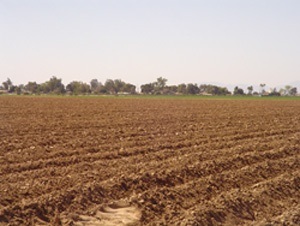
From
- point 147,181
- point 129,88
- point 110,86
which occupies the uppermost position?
point 110,86

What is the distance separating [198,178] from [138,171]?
4.02 ft

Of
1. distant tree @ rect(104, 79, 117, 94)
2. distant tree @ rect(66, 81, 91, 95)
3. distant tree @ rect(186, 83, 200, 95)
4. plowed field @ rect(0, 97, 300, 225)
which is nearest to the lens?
plowed field @ rect(0, 97, 300, 225)

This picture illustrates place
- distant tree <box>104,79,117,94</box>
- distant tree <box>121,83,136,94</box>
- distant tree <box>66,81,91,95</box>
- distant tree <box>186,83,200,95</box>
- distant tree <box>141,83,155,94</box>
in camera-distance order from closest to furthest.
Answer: distant tree <box>66,81,91,95</box>
distant tree <box>141,83,155,94</box>
distant tree <box>121,83,136,94</box>
distant tree <box>186,83,200,95</box>
distant tree <box>104,79,117,94</box>

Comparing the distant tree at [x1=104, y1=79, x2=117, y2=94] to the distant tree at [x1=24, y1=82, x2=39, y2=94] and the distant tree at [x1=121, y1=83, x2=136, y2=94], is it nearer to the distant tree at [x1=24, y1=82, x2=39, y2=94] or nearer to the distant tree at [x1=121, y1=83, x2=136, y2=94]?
the distant tree at [x1=121, y1=83, x2=136, y2=94]

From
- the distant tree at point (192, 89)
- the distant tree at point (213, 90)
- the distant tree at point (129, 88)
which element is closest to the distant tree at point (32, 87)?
the distant tree at point (129, 88)

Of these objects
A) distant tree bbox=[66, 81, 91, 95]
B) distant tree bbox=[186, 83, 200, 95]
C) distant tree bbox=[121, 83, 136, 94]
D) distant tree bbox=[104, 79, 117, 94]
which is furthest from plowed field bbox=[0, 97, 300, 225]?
distant tree bbox=[104, 79, 117, 94]

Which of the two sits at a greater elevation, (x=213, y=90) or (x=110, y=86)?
(x=110, y=86)

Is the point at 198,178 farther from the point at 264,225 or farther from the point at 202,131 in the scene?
the point at 202,131

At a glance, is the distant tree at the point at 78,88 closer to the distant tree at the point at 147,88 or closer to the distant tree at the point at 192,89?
the distant tree at the point at 147,88

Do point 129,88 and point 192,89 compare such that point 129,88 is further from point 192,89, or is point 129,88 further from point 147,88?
point 192,89

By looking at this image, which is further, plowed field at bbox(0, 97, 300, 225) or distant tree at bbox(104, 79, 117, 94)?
distant tree at bbox(104, 79, 117, 94)

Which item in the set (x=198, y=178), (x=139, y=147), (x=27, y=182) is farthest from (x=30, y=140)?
(x=198, y=178)

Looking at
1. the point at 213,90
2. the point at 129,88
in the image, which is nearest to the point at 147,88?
the point at 129,88

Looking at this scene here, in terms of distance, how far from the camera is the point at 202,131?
15961 mm
